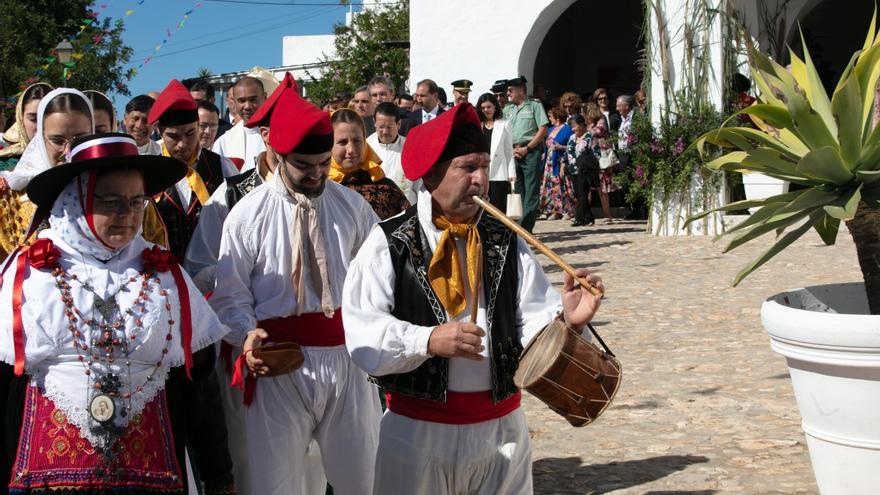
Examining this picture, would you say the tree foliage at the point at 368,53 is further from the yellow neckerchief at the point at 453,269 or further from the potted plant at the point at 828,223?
the yellow neckerchief at the point at 453,269

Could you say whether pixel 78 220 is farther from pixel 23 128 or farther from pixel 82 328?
pixel 23 128

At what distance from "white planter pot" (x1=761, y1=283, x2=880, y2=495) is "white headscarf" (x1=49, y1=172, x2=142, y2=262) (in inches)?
103

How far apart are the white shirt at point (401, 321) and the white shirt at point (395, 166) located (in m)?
4.23

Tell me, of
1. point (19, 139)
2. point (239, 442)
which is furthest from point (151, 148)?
point (239, 442)

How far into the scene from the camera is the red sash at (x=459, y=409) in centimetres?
370

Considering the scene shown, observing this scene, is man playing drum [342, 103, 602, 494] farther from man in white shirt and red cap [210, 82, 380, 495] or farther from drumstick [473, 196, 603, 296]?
man in white shirt and red cap [210, 82, 380, 495]

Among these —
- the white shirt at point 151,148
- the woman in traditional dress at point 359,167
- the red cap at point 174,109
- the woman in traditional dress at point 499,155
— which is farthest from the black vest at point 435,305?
the woman in traditional dress at point 499,155

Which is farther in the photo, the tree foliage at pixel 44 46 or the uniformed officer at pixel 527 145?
the tree foliage at pixel 44 46

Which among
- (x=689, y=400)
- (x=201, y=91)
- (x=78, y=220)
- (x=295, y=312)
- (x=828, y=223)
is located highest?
(x=201, y=91)

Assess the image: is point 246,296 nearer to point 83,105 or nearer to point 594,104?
point 83,105

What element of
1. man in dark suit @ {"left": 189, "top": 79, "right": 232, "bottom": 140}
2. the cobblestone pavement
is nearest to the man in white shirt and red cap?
the cobblestone pavement

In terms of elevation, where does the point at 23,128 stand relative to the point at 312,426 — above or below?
above

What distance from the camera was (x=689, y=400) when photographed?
682 centimetres

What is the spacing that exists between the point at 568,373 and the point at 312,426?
4.83 ft
